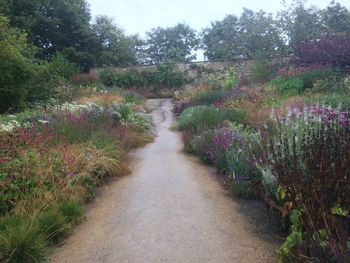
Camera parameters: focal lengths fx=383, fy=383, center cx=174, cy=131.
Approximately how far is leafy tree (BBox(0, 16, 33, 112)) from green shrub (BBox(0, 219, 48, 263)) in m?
8.44

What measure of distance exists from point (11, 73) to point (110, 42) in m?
Result: 19.0

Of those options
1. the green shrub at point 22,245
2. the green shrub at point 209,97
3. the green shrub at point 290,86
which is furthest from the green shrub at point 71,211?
the green shrub at point 209,97

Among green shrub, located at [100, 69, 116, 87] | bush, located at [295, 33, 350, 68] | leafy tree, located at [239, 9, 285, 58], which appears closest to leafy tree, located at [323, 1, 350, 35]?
leafy tree, located at [239, 9, 285, 58]

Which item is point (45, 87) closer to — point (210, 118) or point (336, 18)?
point (210, 118)

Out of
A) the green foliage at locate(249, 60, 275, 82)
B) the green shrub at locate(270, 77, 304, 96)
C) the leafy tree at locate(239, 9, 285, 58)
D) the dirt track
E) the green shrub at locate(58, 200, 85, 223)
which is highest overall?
the leafy tree at locate(239, 9, 285, 58)

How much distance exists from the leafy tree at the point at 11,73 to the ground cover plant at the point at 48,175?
416cm

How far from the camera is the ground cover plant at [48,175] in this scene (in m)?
Answer: 3.55

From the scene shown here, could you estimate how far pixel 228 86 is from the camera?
16.0m

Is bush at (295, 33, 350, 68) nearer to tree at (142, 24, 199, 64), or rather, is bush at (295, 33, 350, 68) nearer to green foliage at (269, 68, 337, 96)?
green foliage at (269, 68, 337, 96)

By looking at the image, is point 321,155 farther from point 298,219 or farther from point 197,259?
point 197,259

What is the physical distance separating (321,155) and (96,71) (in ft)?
70.0

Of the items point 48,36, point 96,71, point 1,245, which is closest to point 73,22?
point 48,36

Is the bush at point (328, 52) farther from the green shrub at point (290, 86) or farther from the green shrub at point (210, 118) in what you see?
the green shrub at point (210, 118)

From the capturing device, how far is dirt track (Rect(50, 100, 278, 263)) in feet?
11.5
